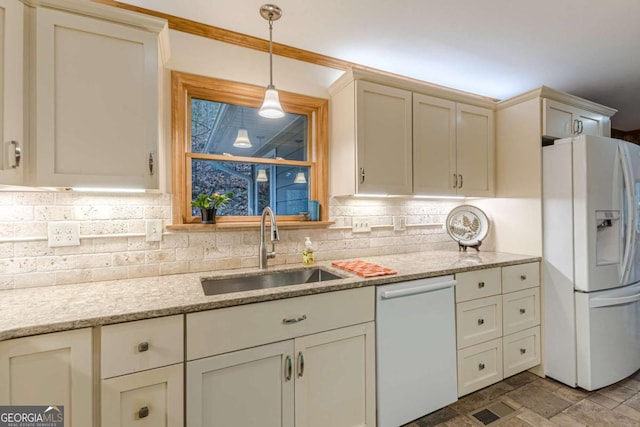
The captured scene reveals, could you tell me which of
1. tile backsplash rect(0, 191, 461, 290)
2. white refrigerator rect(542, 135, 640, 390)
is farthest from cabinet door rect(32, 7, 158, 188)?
white refrigerator rect(542, 135, 640, 390)

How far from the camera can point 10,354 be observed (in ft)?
3.13

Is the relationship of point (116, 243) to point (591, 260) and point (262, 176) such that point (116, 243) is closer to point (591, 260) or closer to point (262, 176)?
point (262, 176)

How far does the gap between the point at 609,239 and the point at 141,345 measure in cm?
304

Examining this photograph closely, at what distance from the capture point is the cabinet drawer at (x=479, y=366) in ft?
6.28

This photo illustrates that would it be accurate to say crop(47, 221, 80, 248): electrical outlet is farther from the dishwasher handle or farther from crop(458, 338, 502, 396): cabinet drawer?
crop(458, 338, 502, 396): cabinet drawer

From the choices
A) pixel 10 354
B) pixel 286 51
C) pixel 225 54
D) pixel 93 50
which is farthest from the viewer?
pixel 286 51

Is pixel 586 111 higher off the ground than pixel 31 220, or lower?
higher

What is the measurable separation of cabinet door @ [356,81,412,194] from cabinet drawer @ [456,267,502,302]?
0.70 m

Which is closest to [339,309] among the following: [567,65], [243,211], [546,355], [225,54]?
[243,211]

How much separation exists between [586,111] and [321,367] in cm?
301

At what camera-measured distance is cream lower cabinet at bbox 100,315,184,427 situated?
3.50 feet

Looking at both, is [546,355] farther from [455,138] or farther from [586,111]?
[586,111]

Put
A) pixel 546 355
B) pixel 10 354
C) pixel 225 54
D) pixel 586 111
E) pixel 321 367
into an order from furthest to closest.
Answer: pixel 586 111 < pixel 546 355 < pixel 225 54 < pixel 321 367 < pixel 10 354

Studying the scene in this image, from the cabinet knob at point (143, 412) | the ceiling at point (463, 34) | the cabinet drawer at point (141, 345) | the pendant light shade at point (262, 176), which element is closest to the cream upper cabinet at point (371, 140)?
the ceiling at point (463, 34)
